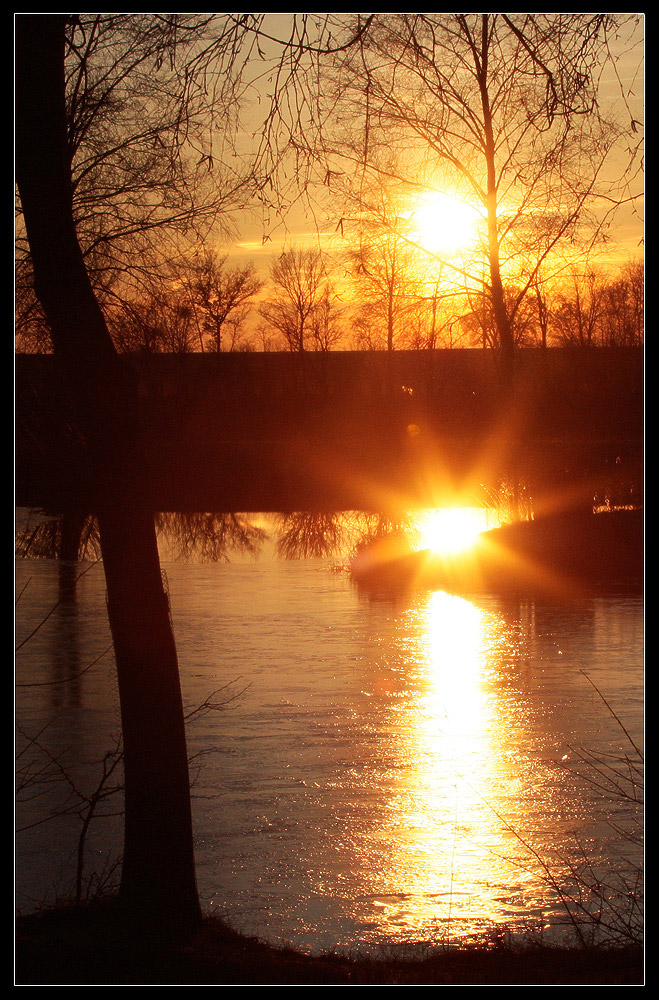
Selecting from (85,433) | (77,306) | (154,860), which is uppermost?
(77,306)

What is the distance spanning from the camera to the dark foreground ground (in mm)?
4609

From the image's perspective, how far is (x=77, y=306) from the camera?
17.1 feet

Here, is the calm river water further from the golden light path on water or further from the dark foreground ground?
the dark foreground ground

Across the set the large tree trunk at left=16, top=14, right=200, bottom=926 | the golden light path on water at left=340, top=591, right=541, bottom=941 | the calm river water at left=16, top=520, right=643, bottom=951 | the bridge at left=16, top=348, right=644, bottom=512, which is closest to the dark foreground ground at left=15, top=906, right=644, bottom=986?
the large tree trunk at left=16, top=14, right=200, bottom=926

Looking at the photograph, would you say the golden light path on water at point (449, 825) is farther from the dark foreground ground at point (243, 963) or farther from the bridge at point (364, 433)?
the bridge at point (364, 433)

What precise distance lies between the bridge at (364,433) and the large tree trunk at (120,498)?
19.9ft

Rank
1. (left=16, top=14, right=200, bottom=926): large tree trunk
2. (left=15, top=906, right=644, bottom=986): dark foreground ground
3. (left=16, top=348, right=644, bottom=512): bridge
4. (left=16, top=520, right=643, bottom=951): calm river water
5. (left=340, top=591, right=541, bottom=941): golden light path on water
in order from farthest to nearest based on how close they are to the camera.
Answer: (left=16, top=348, right=644, bottom=512): bridge
(left=16, top=520, right=643, bottom=951): calm river water
(left=340, top=591, right=541, bottom=941): golden light path on water
(left=16, top=14, right=200, bottom=926): large tree trunk
(left=15, top=906, right=644, bottom=986): dark foreground ground

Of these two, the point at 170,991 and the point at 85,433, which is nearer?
the point at 170,991

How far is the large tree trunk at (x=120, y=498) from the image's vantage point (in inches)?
204

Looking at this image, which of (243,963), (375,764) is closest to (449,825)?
(375,764)

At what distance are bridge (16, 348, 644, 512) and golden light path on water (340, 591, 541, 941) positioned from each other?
5.05 m

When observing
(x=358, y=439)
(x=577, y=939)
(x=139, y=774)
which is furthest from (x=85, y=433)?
(x=358, y=439)
